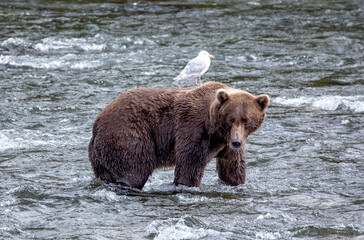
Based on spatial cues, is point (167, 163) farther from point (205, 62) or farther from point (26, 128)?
point (205, 62)

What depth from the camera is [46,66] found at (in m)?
11.7

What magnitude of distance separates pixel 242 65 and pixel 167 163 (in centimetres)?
591

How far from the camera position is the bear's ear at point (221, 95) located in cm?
543

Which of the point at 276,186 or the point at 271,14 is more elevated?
the point at 271,14

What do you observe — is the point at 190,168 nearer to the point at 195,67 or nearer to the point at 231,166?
the point at 231,166

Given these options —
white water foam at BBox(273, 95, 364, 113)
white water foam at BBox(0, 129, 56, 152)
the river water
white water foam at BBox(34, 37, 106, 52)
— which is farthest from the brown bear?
white water foam at BBox(34, 37, 106, 52)

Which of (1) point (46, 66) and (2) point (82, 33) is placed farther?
(2) point (82, 33)

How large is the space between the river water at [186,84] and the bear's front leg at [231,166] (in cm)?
10

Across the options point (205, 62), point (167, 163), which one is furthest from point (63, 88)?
point (167, 163)

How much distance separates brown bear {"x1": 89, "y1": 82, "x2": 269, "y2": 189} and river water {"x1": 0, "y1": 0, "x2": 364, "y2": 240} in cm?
22

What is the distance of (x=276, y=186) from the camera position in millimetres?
6203

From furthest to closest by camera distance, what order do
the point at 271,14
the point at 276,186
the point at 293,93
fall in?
the point at 271,14 → the point at 293,93 → the point at 276,186

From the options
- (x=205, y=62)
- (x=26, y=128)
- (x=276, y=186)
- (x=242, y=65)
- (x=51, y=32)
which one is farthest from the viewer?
(x=51, y=32)

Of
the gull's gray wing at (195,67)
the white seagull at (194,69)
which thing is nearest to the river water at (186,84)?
the white seagull at (194,69)
